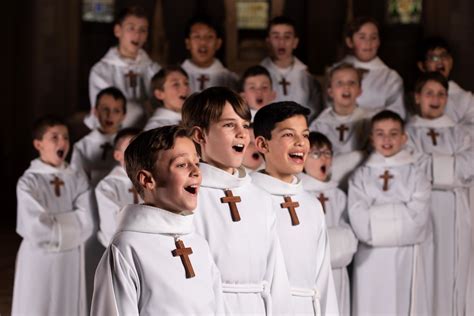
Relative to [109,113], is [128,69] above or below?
above

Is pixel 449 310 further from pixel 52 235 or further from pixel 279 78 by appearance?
pixel 52 235

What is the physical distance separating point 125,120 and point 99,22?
9.01 m

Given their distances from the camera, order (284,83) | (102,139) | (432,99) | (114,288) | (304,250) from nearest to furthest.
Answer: (114,288) < (304,250) < (432,99) < (102,139) < (284,83)

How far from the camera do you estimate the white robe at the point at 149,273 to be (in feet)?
13.3

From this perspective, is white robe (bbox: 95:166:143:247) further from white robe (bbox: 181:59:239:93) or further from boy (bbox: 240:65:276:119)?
white robe (bbox: 181:59:239:93)

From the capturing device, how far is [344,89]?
25.2 feet

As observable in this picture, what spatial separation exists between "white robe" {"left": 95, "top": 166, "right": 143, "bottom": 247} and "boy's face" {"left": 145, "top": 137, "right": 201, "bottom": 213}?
306cm

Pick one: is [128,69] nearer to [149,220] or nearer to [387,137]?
[387,137]

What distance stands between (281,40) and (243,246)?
3.91 metres

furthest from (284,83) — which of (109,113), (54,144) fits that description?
(54,144)

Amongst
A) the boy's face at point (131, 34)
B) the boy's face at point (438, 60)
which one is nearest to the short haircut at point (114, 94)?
the boy's face at point (131, 34)

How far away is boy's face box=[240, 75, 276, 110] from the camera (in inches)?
295

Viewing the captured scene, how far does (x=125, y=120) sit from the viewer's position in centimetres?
816

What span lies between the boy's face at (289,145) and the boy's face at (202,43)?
133 inches
